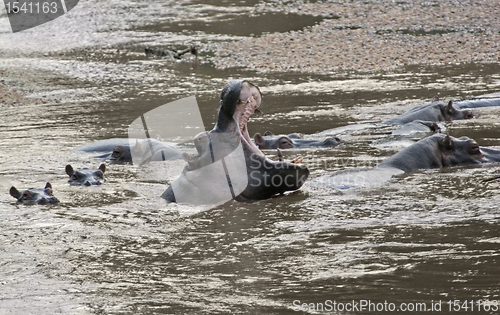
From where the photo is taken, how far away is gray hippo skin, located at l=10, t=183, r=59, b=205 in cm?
660

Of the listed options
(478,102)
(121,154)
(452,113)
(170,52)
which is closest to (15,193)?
(121,154)

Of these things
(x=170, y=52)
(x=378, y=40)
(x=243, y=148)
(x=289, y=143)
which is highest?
(x=243, y=148)

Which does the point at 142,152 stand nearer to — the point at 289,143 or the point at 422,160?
the point at 289,143

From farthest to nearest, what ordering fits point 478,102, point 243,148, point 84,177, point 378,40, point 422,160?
point 378,40
point 478,102
point 84,177
point 422,160
point 243,148

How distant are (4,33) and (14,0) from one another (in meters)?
4.10

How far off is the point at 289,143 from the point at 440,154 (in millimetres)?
2203

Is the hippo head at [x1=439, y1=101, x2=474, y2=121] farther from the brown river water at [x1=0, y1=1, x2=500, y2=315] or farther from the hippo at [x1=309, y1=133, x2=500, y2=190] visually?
the hippo at [x1=309, y1=133, x2=500, y2=190]

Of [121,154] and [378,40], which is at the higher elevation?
[121,154]

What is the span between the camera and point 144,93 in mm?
14375

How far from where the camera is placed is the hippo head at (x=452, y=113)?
10438 mm

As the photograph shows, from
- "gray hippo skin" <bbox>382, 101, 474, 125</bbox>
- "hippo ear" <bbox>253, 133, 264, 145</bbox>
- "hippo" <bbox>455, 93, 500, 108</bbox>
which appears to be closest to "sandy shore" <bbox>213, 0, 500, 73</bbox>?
"hippo" <bbox>455, 93, 500, 108</bbox>

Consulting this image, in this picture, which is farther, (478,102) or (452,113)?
(478,102)

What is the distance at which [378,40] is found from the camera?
18719mm

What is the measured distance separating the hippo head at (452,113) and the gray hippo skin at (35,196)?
5944 mm
